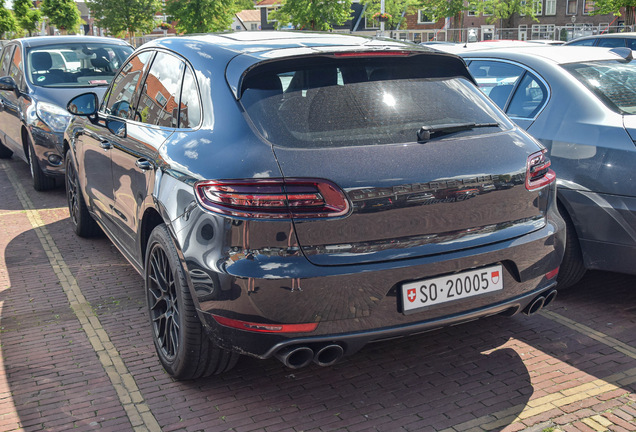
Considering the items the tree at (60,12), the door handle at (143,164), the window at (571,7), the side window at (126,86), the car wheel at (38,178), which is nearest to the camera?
the door handle at (143,164)

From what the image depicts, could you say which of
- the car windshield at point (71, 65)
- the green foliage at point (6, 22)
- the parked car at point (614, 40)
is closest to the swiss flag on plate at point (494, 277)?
the car windshield at point (71, 65)

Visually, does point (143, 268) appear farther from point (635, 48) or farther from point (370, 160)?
point (635, 48)

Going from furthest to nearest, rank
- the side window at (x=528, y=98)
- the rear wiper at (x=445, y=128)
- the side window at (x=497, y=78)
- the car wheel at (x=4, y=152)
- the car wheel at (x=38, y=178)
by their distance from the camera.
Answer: the car wheel at (x=4, y=152) → the car wheel at (x=38, y=178) → the side window at (x=497, y=78) → the side window at (x=528, y=98) → the rear wiper at (x=445, y=128)

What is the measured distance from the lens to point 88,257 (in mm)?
5750

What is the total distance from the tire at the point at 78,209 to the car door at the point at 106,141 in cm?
56

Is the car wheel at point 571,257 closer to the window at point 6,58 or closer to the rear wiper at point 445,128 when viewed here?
the rear wiper at point 445,128

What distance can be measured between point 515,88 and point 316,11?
39548 mm

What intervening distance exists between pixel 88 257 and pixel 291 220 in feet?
11.8

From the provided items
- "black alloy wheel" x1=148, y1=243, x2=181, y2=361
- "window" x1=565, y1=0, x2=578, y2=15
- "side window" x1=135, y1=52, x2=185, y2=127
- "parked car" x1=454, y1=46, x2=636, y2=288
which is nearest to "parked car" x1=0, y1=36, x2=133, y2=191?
"side window" x1=135, y1=52, x2=185, y2=127

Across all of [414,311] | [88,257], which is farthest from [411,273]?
[88,257]

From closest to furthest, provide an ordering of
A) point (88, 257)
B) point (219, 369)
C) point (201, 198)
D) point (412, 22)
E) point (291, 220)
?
point (291, 220) → point (201, 198) → point (219, 369) → point (88, 257) → point (412, 22)

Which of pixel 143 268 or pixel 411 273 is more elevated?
pixel 411 273

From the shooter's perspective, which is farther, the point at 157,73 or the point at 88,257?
the point at 88,257

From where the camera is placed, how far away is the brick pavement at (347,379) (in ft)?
10.3
